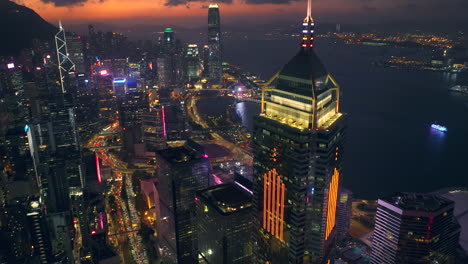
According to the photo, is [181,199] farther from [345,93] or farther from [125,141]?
[345,93]

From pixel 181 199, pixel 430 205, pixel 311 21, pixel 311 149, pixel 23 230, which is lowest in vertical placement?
pixel 23 230

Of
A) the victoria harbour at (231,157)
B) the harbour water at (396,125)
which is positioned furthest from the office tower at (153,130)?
the harbour water at (396,125)

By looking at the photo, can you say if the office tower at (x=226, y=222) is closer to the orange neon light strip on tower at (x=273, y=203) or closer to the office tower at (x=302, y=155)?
the orange neon light strip on tower at (x=273, y=203)

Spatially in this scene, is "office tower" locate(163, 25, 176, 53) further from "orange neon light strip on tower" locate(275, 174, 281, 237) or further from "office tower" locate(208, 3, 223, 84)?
"orange neon light strip on tower" locate(275, 174, 281, 237)

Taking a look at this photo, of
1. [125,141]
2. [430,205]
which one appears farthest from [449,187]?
[125,141]

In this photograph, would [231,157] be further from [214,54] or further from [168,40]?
[168,40]

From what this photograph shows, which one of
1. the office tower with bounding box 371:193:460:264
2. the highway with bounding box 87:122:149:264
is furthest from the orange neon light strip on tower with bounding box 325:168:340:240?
the highway with bounding box 87:122:149:264

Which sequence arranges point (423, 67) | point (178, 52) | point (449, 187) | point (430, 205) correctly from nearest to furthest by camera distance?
1. point (430, 205)
2. point (449, 187)
3. point (423, 67)
4. point (178, 52)
